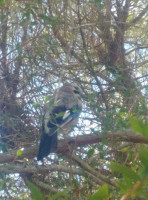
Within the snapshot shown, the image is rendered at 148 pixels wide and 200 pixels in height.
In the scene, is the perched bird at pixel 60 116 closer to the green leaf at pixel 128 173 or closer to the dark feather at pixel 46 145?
the dark feather at pixel 46 145

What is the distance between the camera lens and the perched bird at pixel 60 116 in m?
3.52

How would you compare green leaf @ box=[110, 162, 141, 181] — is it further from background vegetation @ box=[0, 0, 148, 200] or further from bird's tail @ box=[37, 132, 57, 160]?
bird's tail @ box=[37, 132, 57, 160]

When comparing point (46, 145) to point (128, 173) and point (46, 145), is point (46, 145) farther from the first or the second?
point (128, 173)

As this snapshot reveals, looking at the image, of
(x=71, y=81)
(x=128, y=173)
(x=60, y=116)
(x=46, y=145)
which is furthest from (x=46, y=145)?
(x=128, y=173)

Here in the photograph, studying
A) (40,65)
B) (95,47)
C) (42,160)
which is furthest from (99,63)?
(42,160)

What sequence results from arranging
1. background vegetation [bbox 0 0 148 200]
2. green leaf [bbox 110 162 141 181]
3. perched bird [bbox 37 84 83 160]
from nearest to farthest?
green leaf [bbox 110 162 141 181] → background vegetation [bbox 0 0 148 200] → perched bird [bbox 37 84 83 160]

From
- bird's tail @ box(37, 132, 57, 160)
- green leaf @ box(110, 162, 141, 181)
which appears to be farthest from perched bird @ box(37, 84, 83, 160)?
green leaf @ box(110, 162, 141, 181)

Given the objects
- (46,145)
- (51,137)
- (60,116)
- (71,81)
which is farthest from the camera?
(71,81)

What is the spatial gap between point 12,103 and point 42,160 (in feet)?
2.86

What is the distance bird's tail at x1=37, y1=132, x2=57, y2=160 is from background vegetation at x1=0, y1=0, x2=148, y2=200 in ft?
0.29

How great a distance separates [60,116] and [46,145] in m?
0.56

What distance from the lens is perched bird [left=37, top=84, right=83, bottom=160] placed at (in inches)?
138

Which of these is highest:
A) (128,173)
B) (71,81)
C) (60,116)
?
(71,81)

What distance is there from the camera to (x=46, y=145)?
3559 millimetres
